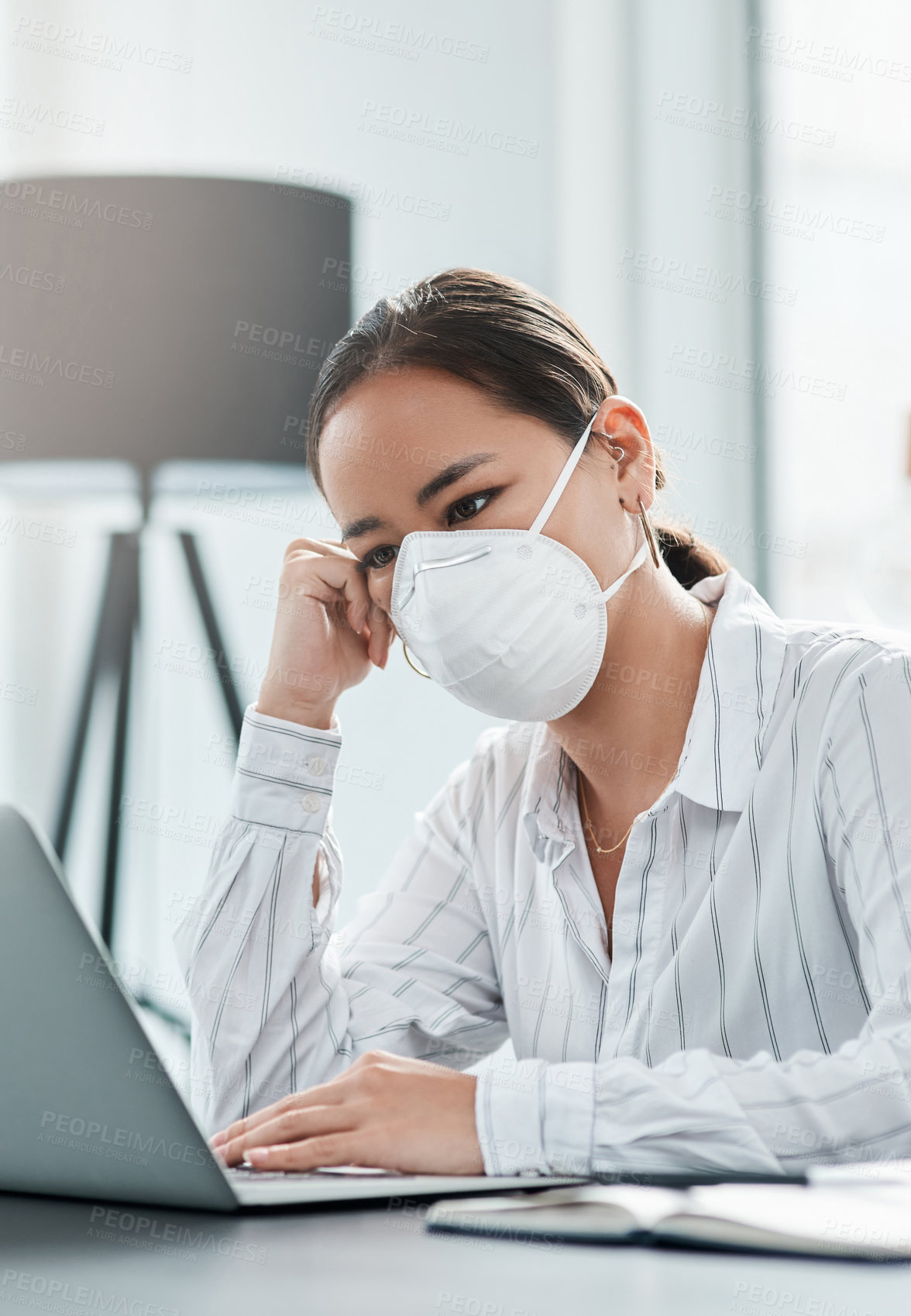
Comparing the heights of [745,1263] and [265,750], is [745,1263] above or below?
above

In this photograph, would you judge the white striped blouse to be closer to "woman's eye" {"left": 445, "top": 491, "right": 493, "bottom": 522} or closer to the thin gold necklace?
the thin gold necklace

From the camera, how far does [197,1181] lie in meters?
0.59

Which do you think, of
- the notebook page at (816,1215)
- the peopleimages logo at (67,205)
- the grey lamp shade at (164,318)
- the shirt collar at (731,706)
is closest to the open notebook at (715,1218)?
the notebook page at (816,1215)

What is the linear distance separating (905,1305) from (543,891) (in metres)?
0.86

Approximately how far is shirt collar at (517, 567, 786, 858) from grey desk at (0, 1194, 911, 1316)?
615 mm

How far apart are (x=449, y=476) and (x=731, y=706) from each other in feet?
1.14

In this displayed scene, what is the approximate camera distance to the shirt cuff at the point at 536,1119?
2.40ft

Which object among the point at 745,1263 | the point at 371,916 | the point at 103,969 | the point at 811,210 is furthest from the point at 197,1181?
the point at 811,210

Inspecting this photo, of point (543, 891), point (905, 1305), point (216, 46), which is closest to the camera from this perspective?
point (905, 1305)

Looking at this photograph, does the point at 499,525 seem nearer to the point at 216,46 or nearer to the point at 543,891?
the point at 543,891

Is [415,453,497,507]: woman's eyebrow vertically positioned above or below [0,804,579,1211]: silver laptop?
above

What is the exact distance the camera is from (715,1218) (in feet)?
1.80

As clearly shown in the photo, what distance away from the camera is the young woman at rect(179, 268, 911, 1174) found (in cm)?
108

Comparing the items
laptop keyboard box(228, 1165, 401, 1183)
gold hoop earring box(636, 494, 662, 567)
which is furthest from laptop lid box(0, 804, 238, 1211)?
gold hoop earring box(636, 494, 662, 567)
